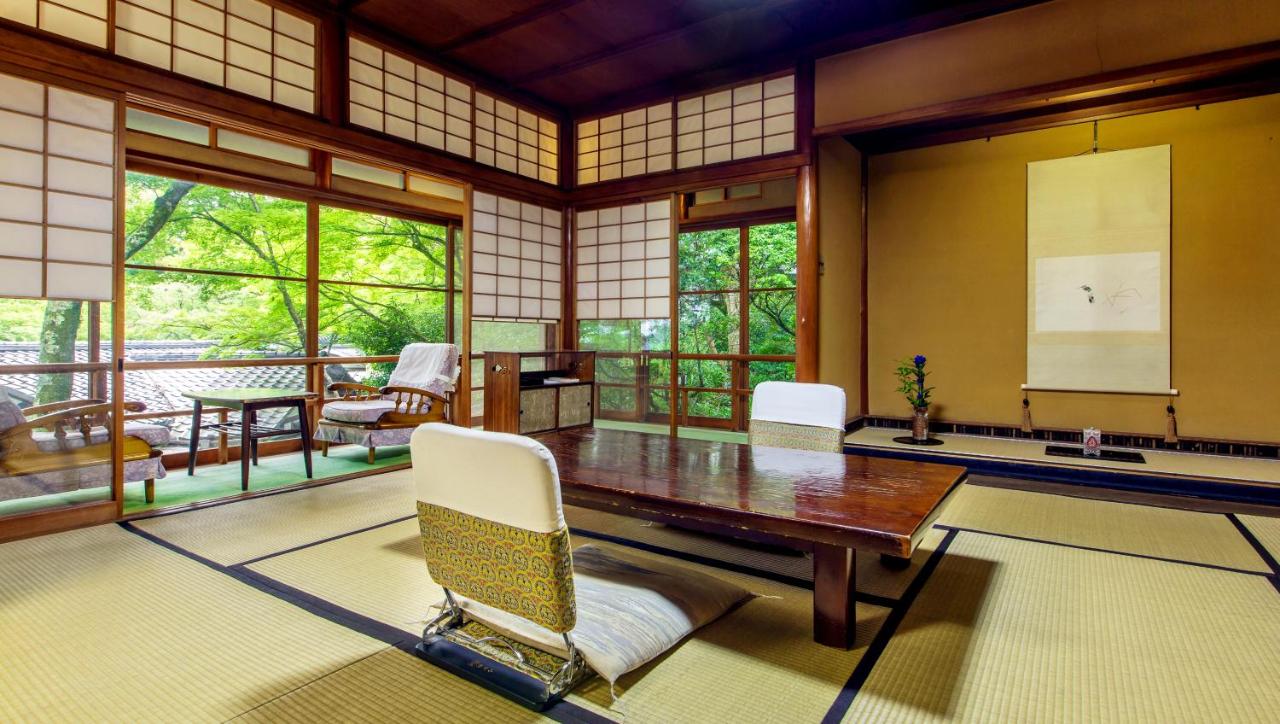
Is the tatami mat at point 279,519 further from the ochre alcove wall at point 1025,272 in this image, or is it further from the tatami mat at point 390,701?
the ochre alcove wall at point 1025,272

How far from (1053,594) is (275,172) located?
538cm

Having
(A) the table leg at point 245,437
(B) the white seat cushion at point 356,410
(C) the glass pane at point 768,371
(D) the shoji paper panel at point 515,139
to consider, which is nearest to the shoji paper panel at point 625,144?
(D) the shoji paper panel at point 515,139

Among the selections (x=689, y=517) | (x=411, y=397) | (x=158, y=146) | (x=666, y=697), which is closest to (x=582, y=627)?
(x=666, y=697)

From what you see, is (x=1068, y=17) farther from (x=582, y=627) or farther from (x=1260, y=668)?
(x=582, y=627)

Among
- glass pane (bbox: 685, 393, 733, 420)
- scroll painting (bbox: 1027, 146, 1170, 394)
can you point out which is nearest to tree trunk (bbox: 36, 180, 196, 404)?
glass pane (bbox: 685, 393, 733, 420)

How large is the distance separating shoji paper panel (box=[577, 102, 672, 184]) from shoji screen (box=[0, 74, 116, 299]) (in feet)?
11.7

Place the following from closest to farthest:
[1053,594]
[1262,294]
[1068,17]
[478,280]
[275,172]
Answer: [1053,594] < [1068,17] < [1262,294] < [275,172] < [478,280]

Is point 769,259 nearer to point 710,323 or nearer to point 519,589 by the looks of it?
point 710,323

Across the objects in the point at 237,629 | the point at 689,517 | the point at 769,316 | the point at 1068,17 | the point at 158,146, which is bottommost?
the point at 237,629

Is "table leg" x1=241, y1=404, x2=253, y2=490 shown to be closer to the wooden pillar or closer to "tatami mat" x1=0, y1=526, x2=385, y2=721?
"tatami mat" x1=0, y1=526, x2=385, y2=721

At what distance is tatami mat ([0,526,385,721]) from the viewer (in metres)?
1.56

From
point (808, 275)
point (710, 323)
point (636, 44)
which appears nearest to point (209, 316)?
point (636, 44)

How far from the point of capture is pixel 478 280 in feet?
16.5

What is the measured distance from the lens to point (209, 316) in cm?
536
